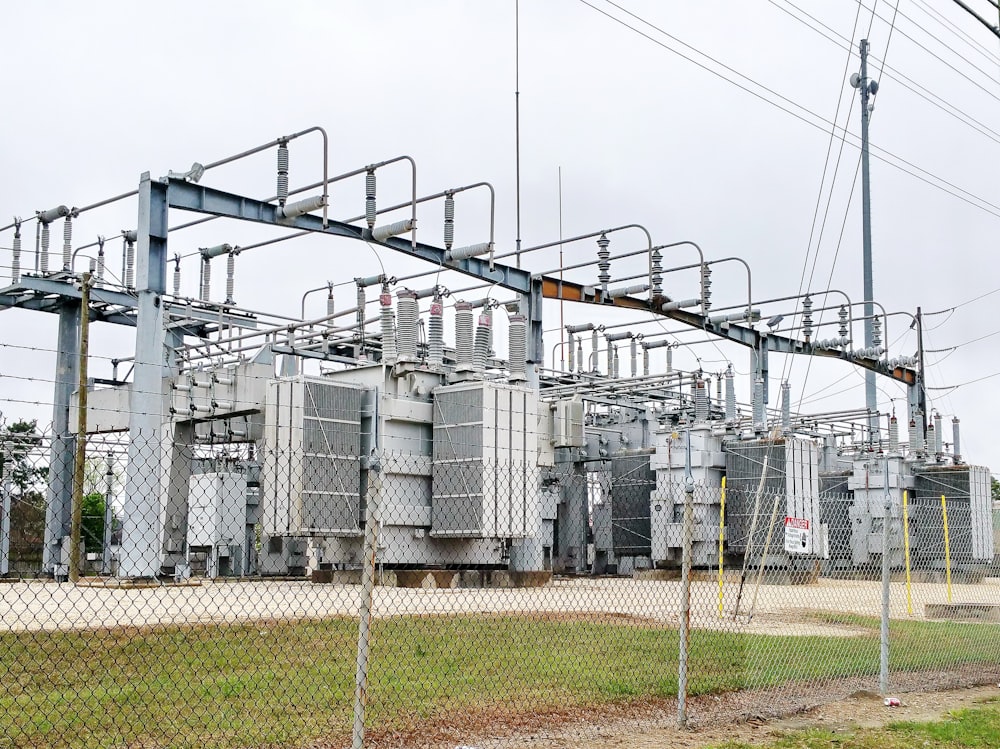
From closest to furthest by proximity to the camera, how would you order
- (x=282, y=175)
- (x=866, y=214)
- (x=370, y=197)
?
(x=282, y=175) < (x=370, y=197) < (x=866, y=214)

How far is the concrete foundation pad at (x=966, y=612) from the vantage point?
51.2 feet

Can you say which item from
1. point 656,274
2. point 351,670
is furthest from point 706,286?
point 351,670

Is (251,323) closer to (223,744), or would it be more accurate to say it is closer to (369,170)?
(369,170)

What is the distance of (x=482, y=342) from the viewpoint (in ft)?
76.5

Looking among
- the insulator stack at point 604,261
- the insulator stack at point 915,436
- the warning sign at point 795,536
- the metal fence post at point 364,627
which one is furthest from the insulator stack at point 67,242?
the insulator stack at point 915,436

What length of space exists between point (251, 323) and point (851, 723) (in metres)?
19.2

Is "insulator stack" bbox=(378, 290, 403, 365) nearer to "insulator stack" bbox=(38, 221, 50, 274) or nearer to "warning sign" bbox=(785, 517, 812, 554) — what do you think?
"insulator stack" bbox=(38, 221, 50, 274)

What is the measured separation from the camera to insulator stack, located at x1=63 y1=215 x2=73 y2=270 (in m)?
23.9

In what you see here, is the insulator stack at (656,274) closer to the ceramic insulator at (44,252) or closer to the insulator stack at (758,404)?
the insulator stack at (758,404)

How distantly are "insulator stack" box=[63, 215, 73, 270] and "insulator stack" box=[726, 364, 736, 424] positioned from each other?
53.6 ft

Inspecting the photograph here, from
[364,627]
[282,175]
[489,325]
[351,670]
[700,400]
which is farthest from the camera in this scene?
[700,400]

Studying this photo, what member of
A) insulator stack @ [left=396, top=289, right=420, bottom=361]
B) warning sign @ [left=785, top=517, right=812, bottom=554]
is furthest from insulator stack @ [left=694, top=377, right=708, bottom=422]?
warning sign @ [left=785, top=517, right=812, bottom=554]

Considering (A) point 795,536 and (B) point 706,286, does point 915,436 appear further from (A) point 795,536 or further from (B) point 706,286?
(A) point 795,536

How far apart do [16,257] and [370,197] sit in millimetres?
8714
